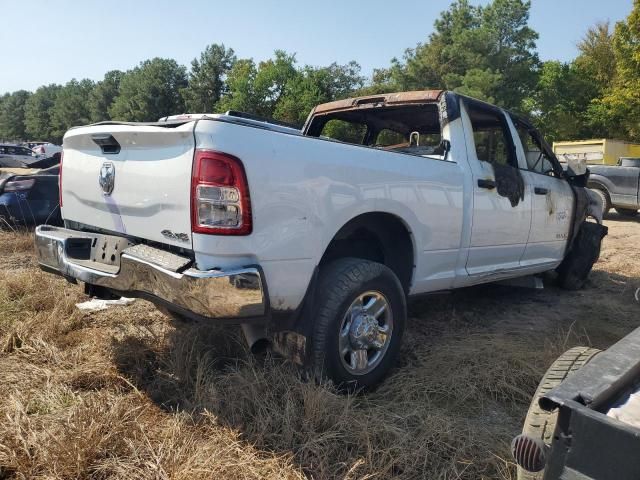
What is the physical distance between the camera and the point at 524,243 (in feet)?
14.4

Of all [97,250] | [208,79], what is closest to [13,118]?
[208,79]

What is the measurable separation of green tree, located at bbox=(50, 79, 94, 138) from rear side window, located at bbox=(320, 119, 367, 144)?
80626 mm

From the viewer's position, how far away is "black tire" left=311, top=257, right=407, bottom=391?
104 inches

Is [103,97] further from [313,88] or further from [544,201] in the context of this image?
[544,201]

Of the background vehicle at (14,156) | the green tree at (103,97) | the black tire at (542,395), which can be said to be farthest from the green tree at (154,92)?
the black tire at (542,395)

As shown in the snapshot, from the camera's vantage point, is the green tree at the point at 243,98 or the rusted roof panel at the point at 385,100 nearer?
the rusted roof panel at the point at 385,100

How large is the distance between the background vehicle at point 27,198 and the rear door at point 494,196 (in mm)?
5345

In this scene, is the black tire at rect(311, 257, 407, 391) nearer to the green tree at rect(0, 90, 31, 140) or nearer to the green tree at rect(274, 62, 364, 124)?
the green tree at rect(274, 62, 364, 124)

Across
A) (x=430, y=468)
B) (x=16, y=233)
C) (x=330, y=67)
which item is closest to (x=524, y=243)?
(x=430, y=468)

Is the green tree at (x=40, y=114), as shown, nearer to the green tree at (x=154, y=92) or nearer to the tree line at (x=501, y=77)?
the green tree at (x=154, y=92)

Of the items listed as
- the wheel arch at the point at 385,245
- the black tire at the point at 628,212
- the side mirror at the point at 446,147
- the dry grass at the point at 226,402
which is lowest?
the dry grass at the point at 226,402

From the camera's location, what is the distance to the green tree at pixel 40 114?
91.2 metres

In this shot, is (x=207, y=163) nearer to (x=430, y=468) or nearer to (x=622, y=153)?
(x=430, y=468)

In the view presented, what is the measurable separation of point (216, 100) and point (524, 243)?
52685 millimetres
